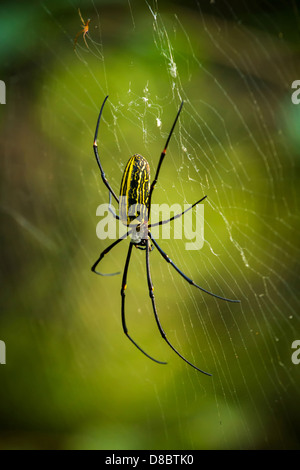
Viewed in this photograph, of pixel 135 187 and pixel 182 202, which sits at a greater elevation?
pixel 182 202

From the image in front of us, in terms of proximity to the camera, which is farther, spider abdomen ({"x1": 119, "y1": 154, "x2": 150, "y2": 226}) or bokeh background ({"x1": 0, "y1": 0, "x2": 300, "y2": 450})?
bokeh background ({"x1": 0, "y1": 0, "x2": 300, "y2": 450})

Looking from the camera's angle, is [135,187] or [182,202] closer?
[135,187]

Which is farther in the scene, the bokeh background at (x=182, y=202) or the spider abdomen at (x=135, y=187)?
the bokeh background at (x=182, y=202)
